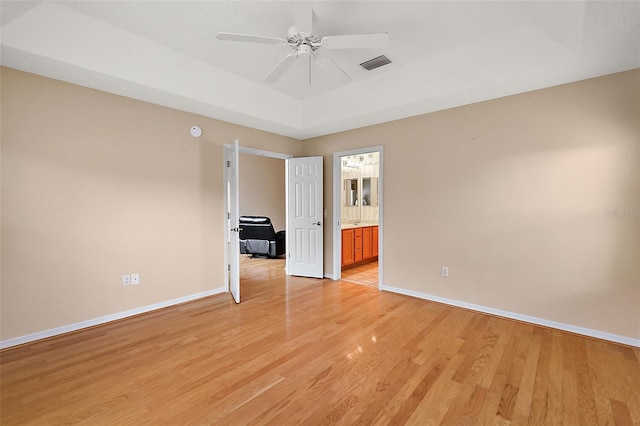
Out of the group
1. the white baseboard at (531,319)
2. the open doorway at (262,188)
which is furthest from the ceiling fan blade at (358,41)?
the open doorway at (262,188)

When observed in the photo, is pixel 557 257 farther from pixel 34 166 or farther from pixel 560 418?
pixel 34 166

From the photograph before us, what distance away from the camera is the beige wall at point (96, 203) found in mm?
2541

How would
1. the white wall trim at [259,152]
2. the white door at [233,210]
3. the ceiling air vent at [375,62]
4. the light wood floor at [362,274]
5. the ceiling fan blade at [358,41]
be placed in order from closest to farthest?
1. the ceiling fan blade at [358,41]
2. the ceiling air vent at [375,62]
3. the white door at [233,210]
4. the white wall trim at [259,152]
5. the light wood floor at [362,274]

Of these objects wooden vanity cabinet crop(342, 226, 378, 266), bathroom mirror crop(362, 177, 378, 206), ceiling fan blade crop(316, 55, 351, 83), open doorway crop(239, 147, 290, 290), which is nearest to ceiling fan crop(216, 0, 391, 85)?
ceiling fan blade crop(316, 55, 351, 83)

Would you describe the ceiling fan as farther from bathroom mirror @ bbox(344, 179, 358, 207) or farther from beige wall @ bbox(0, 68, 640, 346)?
bathroom mirror @ bbox(344, 179, 358, 207)

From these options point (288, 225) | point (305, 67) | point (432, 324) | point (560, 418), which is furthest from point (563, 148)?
point (288, 225)

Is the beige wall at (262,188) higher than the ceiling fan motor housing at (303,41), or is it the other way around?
the ceiling fan motor housing at (303,41)

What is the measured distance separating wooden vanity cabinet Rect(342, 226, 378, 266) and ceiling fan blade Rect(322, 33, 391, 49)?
11.0 ft

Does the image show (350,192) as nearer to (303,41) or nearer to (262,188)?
(262,188)

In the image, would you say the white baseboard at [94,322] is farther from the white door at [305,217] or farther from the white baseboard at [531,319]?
the white baseboard at [531,319]

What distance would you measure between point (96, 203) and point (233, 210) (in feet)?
4.65

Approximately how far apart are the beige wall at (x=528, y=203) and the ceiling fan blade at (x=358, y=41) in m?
1.84

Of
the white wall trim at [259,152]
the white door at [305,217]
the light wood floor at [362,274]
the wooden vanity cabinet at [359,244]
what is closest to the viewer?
the white wall trim at [259,152]

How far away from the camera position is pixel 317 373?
210cm
